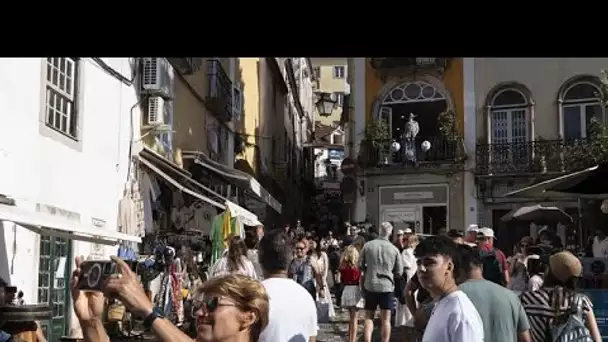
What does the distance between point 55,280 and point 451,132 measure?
1598 cm

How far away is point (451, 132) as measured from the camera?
26094mm

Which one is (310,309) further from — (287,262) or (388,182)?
(388,182)

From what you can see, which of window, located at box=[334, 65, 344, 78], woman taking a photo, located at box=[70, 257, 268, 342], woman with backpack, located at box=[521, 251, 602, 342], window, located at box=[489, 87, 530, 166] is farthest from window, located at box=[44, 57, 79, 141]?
window, located at box=[334, 65, 344, 78]

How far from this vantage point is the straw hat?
243 inches

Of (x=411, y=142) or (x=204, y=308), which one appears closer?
(x=204, y=308)

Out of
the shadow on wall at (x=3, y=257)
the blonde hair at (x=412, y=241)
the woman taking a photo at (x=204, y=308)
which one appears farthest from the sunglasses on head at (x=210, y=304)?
the blonde hair at (x=412, y=241)

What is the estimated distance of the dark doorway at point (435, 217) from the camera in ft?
86.2

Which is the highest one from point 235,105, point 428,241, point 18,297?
point 235,105

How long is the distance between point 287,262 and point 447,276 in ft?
3.46

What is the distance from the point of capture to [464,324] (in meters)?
4.44

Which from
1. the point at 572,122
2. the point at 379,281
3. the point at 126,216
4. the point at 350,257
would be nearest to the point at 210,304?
the point at 379,281

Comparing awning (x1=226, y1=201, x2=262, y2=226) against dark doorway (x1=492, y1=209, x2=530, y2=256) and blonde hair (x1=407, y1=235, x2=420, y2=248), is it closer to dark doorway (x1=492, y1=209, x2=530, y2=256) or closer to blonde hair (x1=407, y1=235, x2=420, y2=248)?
blonde hair (x1=407, y1=235, x2=420, y2=248)

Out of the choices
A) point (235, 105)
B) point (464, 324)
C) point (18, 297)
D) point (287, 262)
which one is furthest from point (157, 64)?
point (464, 324)

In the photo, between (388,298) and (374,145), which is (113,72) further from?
(374,145)
